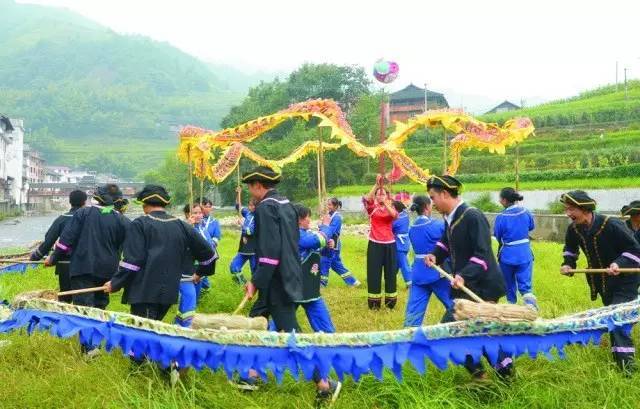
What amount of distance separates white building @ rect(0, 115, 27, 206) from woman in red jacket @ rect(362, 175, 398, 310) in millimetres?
52957

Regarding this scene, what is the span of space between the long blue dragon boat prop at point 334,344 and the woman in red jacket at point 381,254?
3863 millimetres

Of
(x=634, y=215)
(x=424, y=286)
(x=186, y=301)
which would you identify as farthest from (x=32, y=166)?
(x=634, y=215)

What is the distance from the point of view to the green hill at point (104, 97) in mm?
117812

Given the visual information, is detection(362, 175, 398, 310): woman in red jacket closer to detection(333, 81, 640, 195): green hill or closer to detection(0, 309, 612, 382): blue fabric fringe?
detection(0, 309, 612, 382): blue fabric fringe

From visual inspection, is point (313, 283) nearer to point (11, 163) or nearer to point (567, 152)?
point (567, 152)

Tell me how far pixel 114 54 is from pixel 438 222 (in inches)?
7584

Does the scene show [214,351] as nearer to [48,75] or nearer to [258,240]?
[258,240]

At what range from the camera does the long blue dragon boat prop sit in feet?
11.9

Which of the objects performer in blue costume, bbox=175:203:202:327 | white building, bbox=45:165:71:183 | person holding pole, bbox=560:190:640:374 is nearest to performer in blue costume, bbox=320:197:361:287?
performer in blue costume, bbox=175:203:202:327

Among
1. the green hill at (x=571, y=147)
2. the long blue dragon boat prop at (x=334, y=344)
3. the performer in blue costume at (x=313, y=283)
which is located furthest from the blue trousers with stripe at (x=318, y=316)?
the green hill at (x=571, y=147)

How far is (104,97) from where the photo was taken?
141 m

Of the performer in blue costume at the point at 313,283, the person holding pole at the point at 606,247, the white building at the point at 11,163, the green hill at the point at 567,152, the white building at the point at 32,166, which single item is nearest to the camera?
the person holding pole at the point at 606,247

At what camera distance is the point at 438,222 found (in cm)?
658

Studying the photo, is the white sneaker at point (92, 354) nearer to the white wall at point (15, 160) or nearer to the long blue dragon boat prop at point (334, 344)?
the long blue dragon boat prop at point (334, 344)
